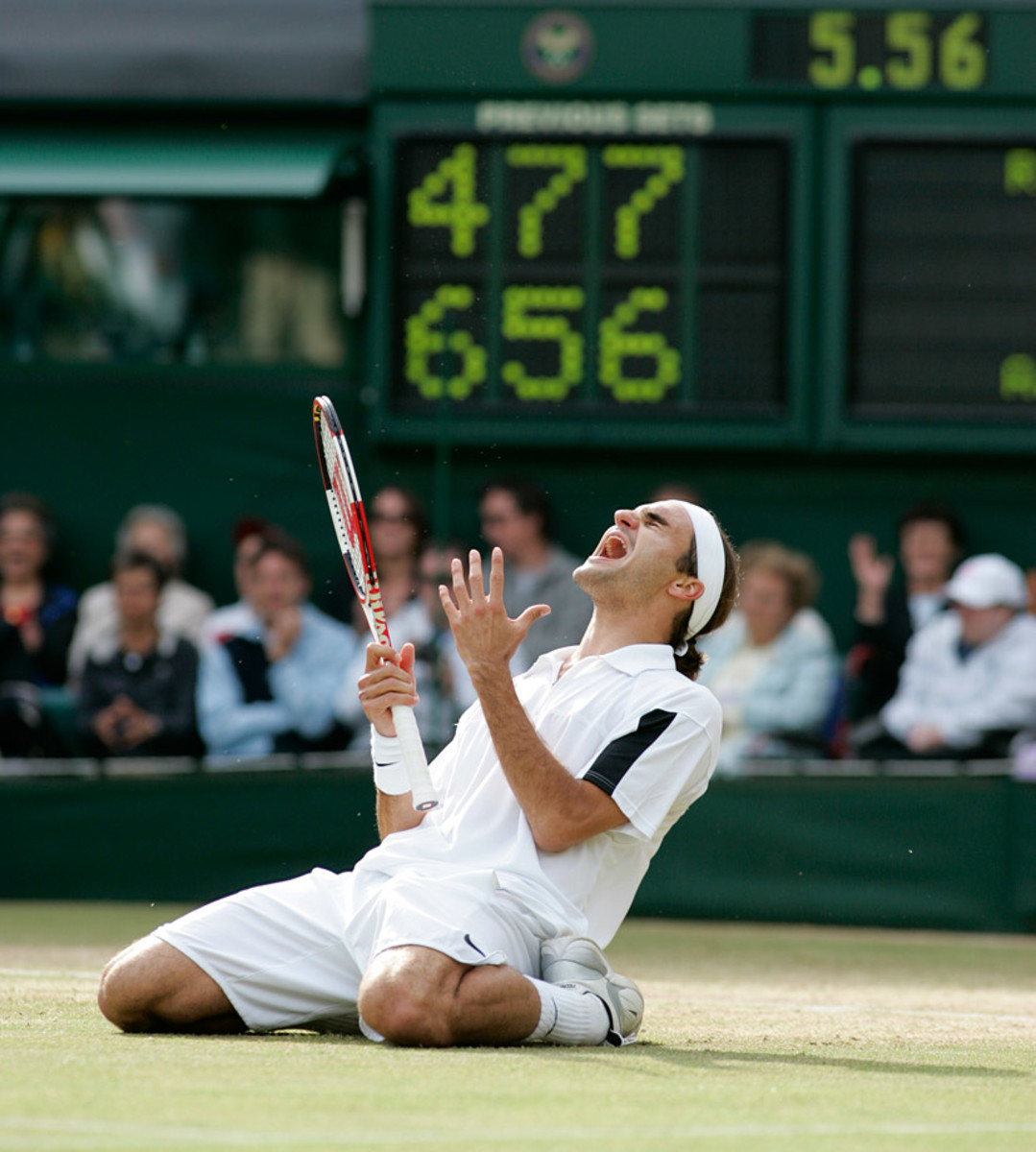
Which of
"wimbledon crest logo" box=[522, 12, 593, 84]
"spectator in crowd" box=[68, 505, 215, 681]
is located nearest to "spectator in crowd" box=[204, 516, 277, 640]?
"spectator in crowd" box=[68, 505, 215, 681]

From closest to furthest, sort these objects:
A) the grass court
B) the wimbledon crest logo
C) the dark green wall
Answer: the grass court → the dark green wall → the wimbledon crest logo

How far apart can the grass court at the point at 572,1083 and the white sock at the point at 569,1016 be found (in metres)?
0.05

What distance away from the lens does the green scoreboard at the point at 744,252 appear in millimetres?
10492

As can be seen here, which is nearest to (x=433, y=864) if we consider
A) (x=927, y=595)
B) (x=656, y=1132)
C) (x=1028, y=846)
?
(x=656, y=1132)

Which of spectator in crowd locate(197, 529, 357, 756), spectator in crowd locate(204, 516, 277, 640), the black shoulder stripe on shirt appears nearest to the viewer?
the black shoulder stripe on shirt

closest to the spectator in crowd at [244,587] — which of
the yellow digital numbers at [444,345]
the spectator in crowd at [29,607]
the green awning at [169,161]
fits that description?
the spectator in crowd at [29,607]

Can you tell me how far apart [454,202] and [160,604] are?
237 cm

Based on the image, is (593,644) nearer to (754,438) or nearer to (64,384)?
(754,438)

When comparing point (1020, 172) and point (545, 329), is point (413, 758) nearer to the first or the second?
point (545, 329)

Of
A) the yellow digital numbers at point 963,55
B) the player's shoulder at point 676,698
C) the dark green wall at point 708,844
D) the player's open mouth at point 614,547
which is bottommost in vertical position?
the dark green wall at point 708,844

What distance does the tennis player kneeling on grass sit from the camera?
4492mm

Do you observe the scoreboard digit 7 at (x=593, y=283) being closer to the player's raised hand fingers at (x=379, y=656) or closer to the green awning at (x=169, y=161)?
the green awning at (x=169, y=161)

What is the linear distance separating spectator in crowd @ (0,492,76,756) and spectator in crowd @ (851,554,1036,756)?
3.82m

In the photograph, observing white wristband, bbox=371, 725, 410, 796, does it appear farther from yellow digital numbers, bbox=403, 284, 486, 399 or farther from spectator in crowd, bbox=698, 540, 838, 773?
yellow digital numbers, bbox=403, 284, 486, 399
